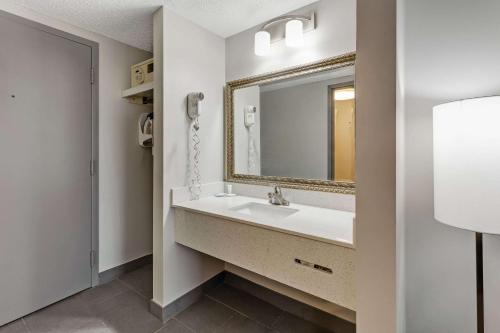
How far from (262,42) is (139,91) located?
3.77ft

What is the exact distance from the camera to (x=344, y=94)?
162 cm

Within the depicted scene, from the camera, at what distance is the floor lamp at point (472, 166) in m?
0.80

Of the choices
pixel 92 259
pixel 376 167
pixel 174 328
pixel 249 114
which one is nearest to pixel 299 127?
pixel 249 114

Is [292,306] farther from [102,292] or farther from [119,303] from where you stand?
[102,292]

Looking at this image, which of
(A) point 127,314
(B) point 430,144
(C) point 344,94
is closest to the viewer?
(B) point 430,144

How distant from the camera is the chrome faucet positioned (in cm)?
180

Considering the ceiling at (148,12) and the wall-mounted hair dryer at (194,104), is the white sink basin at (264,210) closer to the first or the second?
the wall-mounted hair dryer at (194,104)

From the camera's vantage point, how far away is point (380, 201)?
94cm

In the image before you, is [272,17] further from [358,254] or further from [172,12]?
[358,254]

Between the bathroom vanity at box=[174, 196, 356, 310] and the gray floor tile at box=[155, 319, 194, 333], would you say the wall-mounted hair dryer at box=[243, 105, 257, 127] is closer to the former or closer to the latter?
the bathroom vanity at box=[174, 196, 356, 310]

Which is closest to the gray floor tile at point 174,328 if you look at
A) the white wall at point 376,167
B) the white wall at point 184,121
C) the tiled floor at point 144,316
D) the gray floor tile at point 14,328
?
the tiled floor at point 144,316

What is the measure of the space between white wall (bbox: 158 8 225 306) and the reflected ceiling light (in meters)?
1.02

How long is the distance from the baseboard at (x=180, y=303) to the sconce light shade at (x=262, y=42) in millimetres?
1915

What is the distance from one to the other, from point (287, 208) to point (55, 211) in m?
1.80
